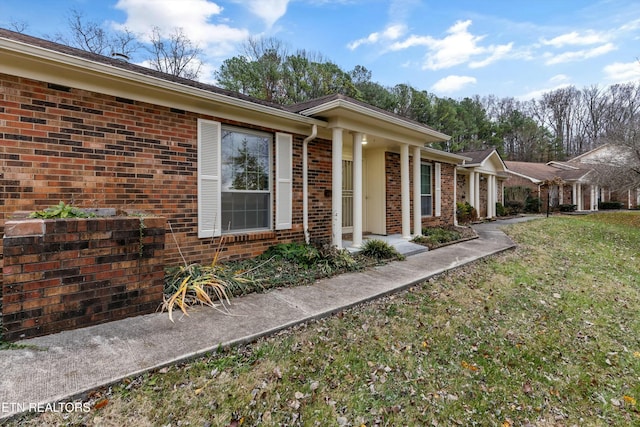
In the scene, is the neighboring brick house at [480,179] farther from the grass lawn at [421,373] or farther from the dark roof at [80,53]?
the dark roof at [80,53]

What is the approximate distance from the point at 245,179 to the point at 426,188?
6.97m

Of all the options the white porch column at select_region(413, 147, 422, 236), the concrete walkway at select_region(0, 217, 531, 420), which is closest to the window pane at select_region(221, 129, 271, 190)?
the concrete walkway at select_region(0, 217, 531, 420)

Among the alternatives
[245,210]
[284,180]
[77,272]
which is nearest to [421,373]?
[77,272]

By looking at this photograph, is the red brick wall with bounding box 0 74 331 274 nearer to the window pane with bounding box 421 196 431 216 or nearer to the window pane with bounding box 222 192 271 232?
the window pane with bounding box 222 192 271 232

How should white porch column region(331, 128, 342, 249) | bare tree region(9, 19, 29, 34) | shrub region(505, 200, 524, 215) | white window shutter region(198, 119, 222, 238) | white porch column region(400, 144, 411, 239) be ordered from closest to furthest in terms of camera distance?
1. white window shutter region(198, 119, 222, 238)
2. white porch column region(331, 128, 342, 249)
3. white porch column region(400, 144, 411, 239)
4. bare tree region(9, 19, 29, 34)
5. shrub region(505, 200, 524, 215)

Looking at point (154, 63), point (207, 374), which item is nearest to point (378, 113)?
point (207, 374)

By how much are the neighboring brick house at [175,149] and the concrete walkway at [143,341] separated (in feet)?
5.36

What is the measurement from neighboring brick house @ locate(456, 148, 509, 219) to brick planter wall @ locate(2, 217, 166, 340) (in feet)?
42.9

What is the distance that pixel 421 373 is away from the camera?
269cm

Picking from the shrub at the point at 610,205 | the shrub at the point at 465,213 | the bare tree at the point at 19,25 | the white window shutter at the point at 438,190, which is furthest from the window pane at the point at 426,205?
the shrub at the point at 610,205

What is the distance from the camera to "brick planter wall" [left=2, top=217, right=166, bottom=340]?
105 inches

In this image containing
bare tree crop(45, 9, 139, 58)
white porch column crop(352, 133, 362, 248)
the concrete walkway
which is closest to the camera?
the concrete walkway

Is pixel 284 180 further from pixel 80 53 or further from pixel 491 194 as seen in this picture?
pixel 491 194

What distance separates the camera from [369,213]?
358 inches
